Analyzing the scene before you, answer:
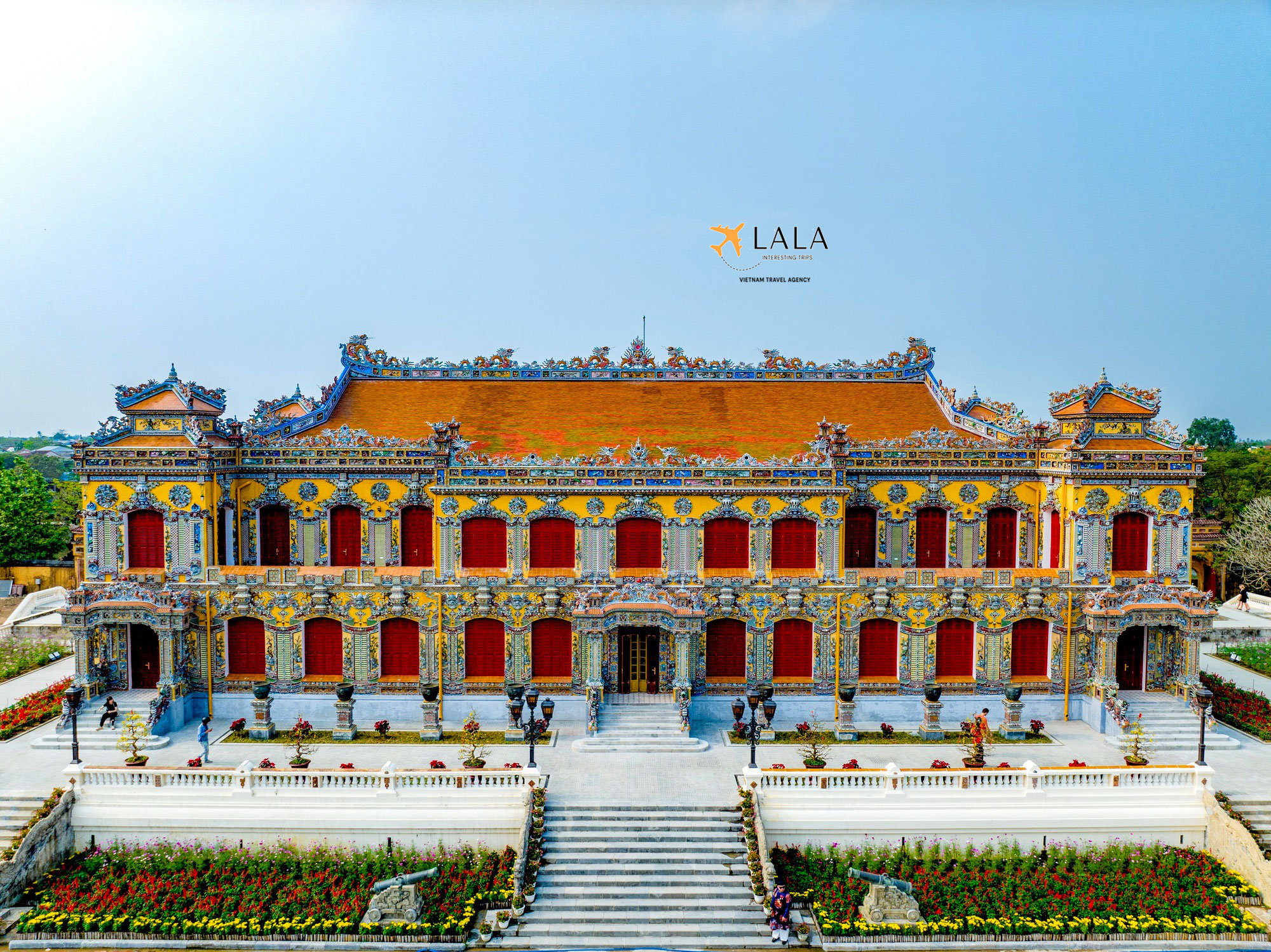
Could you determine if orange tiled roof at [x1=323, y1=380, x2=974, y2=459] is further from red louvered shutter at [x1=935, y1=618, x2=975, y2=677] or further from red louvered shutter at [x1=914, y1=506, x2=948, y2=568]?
red louvered shutter at [x1=935, y1=618, x2=975, y2=677]

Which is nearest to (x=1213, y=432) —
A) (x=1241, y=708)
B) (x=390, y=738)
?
(x=1241, y=708)

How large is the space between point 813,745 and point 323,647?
57.3 ft

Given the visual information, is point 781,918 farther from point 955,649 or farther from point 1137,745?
point 955,649

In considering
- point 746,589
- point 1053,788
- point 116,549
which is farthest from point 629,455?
point 116,549

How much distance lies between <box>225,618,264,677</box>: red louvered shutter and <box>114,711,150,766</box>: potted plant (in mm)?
3365

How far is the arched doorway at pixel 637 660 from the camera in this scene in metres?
29.5

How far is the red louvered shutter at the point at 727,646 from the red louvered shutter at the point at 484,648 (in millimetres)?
7554

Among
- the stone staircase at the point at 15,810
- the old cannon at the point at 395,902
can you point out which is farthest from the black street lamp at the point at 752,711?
the stone staircase at the point at 15,810

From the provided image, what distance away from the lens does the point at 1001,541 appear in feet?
106

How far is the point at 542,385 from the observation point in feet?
121

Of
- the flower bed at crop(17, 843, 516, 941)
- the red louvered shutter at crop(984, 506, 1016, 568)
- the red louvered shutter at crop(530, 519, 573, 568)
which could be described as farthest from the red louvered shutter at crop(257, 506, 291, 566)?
the red louvered shutter at crop(984, 506, 1016, 568)

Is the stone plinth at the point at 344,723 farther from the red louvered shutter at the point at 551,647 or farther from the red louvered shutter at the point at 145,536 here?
the red louvered shutter at the point at 145,536

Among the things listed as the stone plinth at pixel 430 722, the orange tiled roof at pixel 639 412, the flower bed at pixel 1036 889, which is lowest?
the flower bed at pixel 1036 889

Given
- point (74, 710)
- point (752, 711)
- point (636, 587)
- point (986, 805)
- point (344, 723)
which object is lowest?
point (986, 805)
